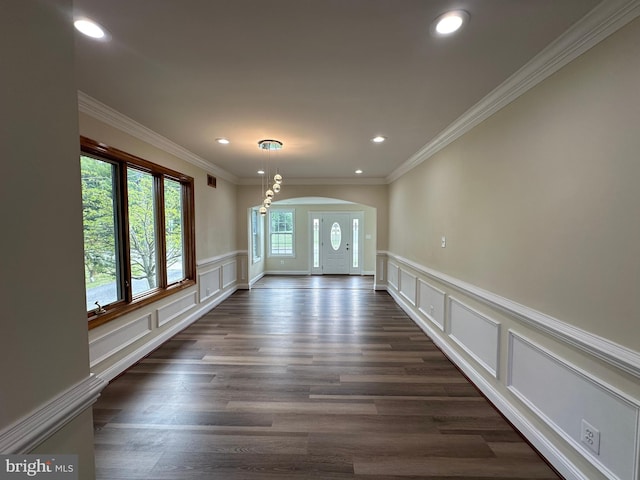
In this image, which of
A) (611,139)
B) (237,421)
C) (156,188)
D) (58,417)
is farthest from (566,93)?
(156,188)

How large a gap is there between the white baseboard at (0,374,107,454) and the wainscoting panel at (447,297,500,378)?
2635 mm

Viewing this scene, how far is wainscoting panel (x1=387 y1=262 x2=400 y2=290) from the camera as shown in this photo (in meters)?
5.64

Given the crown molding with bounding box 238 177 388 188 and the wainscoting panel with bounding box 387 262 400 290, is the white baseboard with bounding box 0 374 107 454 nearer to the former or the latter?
the wainscoting panel with bounding box 387 262 400 290

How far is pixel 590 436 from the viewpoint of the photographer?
4.99 feet

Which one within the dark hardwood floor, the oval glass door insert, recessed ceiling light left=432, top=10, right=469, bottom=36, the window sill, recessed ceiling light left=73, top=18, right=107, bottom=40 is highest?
recessed ceiling light left=73, top=18, right=107, bottom=40

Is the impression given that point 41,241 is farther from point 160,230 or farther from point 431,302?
point 431,302

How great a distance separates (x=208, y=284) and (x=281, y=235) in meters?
4.20

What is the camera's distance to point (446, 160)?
10.8 feet

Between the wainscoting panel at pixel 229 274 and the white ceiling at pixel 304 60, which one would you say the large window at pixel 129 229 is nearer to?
the white ceiling at pixel 304 60

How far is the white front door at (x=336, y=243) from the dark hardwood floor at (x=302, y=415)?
515 centimetres

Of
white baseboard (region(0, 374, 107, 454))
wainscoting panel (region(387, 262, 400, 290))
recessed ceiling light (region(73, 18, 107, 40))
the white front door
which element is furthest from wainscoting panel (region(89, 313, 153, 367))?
the white front door

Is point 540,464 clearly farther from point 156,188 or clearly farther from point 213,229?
point 213,229

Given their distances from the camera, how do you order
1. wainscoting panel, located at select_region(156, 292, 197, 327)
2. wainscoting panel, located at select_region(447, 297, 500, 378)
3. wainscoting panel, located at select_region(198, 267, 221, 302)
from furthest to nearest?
wainscoting panel, located at select_region(198, 267, 221, 302) < wainscoting panel, located at select_region(156, 292, 197, 327) < wainscoting panel, located at select_region(447, 297, 500, 378)

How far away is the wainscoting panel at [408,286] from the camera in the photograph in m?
4.53
